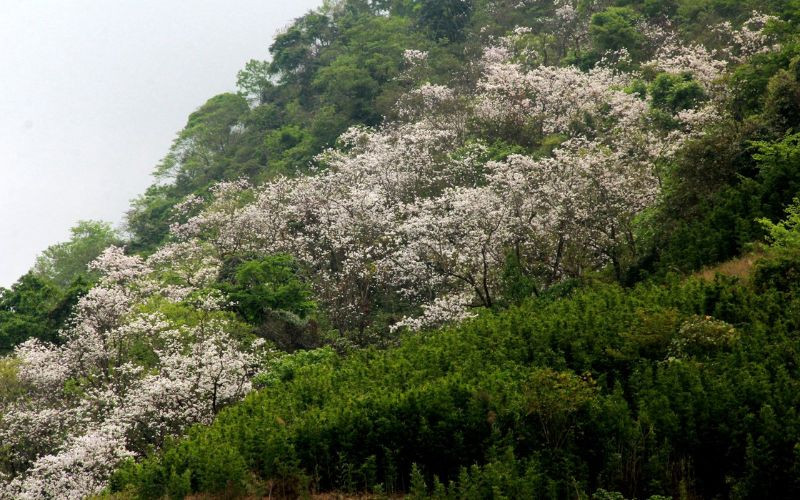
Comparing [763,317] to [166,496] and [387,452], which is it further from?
[166,496]

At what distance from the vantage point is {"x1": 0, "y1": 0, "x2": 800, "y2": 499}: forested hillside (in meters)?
12.5

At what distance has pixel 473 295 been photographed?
29047mm

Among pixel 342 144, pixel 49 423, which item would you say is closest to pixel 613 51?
pixel 342 144

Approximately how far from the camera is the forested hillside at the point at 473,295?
12.5 metres

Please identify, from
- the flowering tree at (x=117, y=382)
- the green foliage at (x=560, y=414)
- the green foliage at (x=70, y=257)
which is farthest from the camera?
the green foliage at (x=70, y=257)

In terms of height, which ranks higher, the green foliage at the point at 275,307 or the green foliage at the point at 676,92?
the green foliage at the point at 676,92

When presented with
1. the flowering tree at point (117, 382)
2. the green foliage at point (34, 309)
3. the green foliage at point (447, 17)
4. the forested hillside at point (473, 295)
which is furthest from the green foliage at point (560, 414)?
the green foliage at point (447, 17)

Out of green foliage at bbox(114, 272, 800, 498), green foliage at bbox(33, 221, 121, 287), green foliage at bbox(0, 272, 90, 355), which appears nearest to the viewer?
green foliage at bbox(114, 272, 800, 498)

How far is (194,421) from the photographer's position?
76.5 ft

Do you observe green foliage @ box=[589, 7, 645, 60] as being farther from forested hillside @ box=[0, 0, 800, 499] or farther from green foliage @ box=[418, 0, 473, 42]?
green foliage @ box=[418, 0, 473, 42]

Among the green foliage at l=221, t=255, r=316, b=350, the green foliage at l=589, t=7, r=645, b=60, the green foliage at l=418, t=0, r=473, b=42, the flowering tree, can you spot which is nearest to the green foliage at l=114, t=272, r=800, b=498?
the flowering tree

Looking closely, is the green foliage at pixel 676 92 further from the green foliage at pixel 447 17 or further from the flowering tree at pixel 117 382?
the green foliage at pixel 447 17

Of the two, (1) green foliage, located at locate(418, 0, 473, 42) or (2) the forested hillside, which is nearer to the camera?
(2) the forested hillside

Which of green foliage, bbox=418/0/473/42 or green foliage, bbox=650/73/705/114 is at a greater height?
green foliage, bbox=418/0/473/42
